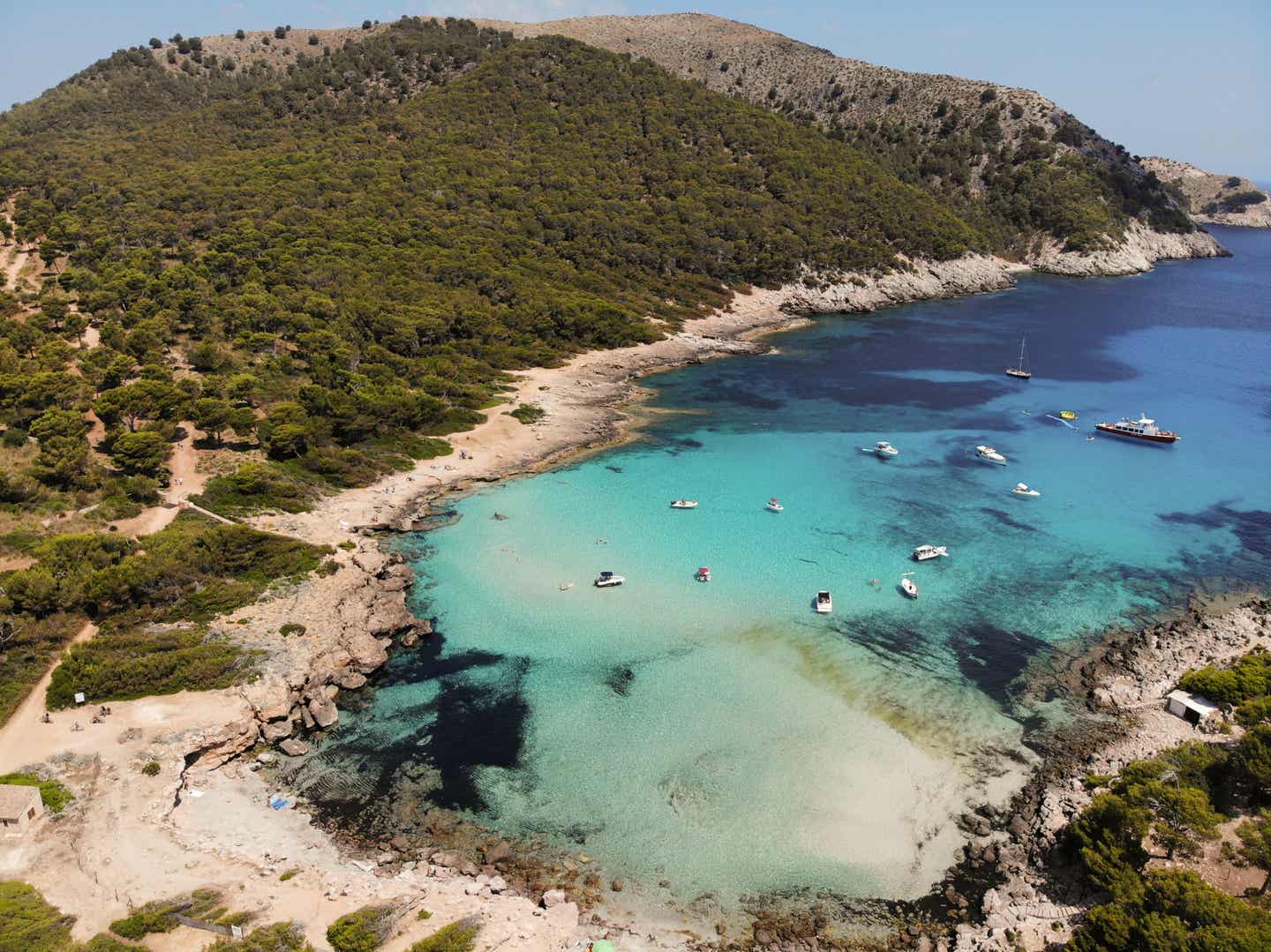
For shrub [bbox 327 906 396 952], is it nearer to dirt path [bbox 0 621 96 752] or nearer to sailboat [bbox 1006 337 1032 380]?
dirt path [bbox 0 621 96 752]

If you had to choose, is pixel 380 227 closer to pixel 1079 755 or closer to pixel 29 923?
pixel 29 923

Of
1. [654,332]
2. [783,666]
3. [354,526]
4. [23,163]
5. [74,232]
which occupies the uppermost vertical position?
[23,163]

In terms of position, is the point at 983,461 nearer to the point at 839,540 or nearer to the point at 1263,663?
the point at 839,540

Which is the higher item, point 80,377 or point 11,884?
point 80,377

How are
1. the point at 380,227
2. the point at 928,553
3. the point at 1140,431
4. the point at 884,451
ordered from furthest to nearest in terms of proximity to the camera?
1. the point at 380,227
2. the point at 1140,431
3. the point at 884,451
4. the point at 928,553

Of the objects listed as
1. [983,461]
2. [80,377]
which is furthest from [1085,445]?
[80,377]

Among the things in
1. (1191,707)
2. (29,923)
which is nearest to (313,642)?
(29,923)
